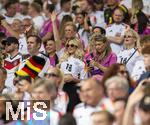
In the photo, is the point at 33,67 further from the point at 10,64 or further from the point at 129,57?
the point at 129,57

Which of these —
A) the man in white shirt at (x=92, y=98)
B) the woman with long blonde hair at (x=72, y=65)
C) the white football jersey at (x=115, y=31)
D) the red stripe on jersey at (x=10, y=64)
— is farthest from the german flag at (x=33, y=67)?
the man in white shirt at (x=92, y=98)

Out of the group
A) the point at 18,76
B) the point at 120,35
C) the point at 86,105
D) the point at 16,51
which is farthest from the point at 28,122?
the point at 120,35

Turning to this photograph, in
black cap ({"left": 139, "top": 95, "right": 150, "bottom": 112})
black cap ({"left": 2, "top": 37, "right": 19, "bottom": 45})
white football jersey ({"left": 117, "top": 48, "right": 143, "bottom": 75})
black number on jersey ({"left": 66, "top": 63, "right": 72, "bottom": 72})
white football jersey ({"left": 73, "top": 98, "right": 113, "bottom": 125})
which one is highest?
black cap ({"left": 2, "top": 37, "right": 19, "bottom": 45})

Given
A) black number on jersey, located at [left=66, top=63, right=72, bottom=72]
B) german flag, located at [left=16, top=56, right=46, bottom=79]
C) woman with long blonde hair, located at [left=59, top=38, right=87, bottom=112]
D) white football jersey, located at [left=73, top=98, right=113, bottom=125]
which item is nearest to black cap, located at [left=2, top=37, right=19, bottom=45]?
german flag, located at [left=16, top=56, right=46, bottom=79]

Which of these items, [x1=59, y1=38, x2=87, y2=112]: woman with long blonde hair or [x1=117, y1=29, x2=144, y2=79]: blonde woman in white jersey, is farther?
[x1=117, y1=29, x2=144, y2=79]: blonde woman in white jersey

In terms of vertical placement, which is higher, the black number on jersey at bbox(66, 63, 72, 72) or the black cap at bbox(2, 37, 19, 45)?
the black cap at bbox(2, 37, 19, 45)

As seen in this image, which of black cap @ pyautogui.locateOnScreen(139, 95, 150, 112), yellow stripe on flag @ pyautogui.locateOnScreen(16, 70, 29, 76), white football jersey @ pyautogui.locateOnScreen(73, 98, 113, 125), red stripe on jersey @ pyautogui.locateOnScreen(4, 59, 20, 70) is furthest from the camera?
red stripe on jersey @ pyautogui.locateOnScreen(4, 59, 20, 70)

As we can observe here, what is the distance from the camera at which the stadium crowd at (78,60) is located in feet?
33.8

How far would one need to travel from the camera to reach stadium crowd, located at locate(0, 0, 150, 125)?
33.8ft

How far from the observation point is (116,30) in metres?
16.0

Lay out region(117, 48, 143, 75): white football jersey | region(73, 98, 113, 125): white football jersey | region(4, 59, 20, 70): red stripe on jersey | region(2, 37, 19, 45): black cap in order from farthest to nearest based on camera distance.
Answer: region(2, 37, 19, 45): black cap < region(4, 59, 20, 70): red stripe on jersey < region(117, 48, 143, 75): white football jersey < region(73, 98, 113, 125): white football jersey

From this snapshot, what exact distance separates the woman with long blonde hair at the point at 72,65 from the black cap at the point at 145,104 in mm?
2999

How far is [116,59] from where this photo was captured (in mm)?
13734

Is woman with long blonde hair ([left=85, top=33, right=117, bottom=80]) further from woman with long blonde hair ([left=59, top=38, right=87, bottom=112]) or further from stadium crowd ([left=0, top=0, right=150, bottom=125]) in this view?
woman with long blonde hair ([left=59, top=38, right=87, bottom=112])
